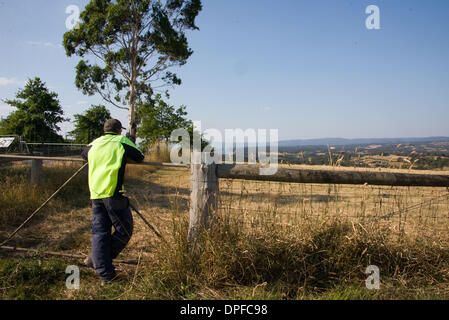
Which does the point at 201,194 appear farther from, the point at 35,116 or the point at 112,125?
the point at 35,116

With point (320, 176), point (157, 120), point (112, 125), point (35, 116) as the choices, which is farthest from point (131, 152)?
point (35, 116)

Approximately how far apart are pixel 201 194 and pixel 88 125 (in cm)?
2743

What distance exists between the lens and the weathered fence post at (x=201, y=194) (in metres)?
2.82

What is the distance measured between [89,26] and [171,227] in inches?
806

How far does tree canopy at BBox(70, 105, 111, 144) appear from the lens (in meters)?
26.2

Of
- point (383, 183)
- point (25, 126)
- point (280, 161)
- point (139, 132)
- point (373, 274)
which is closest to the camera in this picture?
point (373, 274)

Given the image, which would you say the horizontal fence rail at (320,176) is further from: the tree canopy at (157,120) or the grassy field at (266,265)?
the tree canopy at (157,120)

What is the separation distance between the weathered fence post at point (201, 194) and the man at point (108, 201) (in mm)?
668

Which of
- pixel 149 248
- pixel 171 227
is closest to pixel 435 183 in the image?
pixel 171 227

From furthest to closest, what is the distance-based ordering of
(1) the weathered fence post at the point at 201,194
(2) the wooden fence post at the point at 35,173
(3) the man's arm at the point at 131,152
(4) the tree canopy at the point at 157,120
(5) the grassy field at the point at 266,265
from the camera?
(4) the tree canopy at the point at 157,120, (2) the wooden fence post at the point at 35,173, (3) the man's arm at the point at 131,152, (1) the weathered fence post at the point at 201,194, (5) the grassy field at the point at 266,265

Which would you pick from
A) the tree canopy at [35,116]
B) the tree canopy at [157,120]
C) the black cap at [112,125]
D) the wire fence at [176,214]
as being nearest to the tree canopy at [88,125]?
the tree canopy at [35,116]
